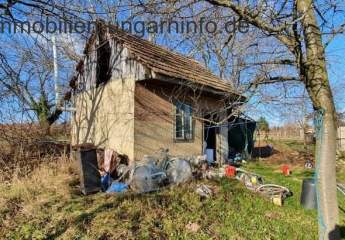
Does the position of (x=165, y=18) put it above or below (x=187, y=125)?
above

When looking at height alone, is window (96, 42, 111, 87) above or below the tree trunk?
above

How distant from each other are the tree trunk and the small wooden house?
4988 millimetres

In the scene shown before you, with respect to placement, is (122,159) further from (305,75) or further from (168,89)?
(305,75)

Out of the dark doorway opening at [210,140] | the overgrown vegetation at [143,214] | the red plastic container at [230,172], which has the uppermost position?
the dark doorway opening at [210,140]

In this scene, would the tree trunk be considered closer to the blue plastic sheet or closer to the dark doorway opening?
the blue plastic sheet

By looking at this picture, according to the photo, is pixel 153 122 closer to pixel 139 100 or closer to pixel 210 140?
pixel 139 100

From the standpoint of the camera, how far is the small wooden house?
36.2 ft

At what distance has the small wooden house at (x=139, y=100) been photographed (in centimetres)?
1104

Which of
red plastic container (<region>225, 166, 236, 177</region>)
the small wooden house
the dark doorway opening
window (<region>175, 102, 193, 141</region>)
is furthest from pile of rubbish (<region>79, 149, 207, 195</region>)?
the dark doorway opening

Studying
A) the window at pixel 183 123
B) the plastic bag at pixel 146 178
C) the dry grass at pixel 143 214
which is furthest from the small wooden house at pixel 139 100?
the dry grass at pixel 143 214

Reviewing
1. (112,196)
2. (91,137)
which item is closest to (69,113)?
(91,137)

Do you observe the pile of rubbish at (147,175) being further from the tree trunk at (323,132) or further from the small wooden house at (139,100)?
the tree trunk at (323,132)

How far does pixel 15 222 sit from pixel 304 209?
6.49 metres

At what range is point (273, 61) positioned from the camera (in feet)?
16.8
